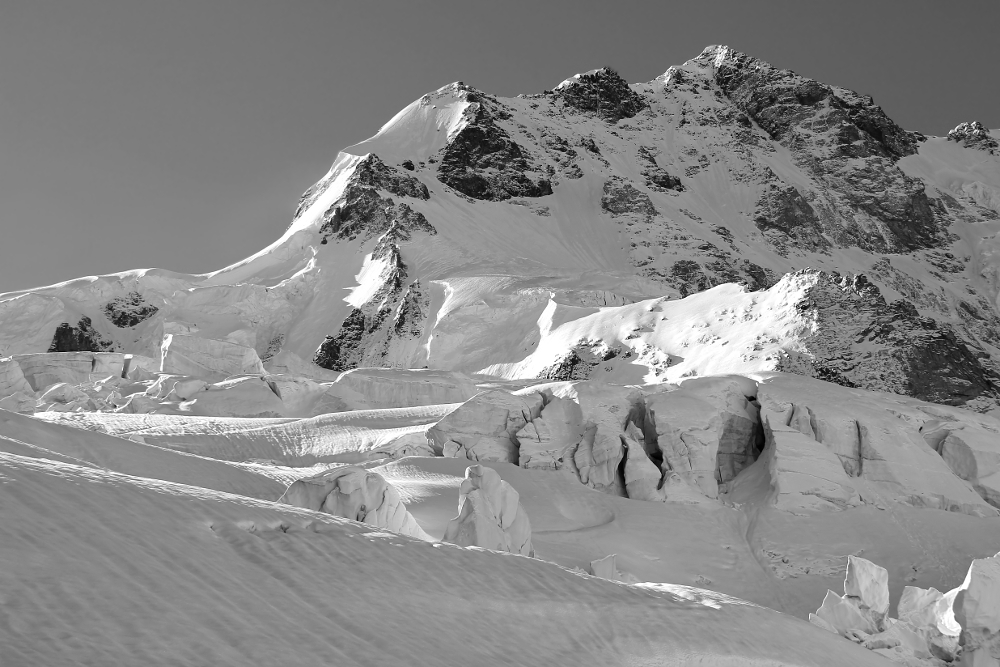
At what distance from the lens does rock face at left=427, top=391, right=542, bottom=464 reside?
29.5 metres

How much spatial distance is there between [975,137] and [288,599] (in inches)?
6365

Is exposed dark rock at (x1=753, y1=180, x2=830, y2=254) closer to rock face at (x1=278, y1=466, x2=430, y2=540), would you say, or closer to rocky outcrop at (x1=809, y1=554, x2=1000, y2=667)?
rocky outcrop at (x1=809, y1=554, x2=1000, y2=667)

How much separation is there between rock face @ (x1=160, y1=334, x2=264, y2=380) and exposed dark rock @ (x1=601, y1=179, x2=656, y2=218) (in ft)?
206

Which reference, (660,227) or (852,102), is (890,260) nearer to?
(660,227)

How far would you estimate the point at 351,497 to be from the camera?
17.8 m

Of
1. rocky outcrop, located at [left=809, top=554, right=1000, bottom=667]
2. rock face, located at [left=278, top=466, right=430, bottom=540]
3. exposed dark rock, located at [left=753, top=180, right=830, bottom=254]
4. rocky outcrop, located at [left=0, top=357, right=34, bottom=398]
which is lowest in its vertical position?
rocky outcrop, located at [left=809, top=554, right=1000, bottom=667]

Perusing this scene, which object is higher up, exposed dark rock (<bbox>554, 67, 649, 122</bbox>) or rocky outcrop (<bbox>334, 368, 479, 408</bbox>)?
exposed dark rock (<bbox>554, 67, 649, 122</bbox>)

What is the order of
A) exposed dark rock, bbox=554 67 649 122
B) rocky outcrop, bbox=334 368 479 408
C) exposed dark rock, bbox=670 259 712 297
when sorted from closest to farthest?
rocky outcrop, bbox=334 368 479 408 < exposed dark rock, bbox=670 259 712 297 < exposed dark rock, bbox=554 67 649 122

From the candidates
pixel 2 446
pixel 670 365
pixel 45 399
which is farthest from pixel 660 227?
pixel 2 446

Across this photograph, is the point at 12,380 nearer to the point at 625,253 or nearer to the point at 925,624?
the point at 925,624

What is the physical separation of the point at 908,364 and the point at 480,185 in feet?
215

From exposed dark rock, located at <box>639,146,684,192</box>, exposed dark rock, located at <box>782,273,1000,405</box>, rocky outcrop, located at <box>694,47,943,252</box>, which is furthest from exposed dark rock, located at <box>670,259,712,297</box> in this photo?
exposed dark rock, located at <box>782,273,1000,405</box>

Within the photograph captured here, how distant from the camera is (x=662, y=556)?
24.5 metres

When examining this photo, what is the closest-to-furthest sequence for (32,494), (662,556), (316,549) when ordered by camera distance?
(32,494)
(316,549)
(662,556)
